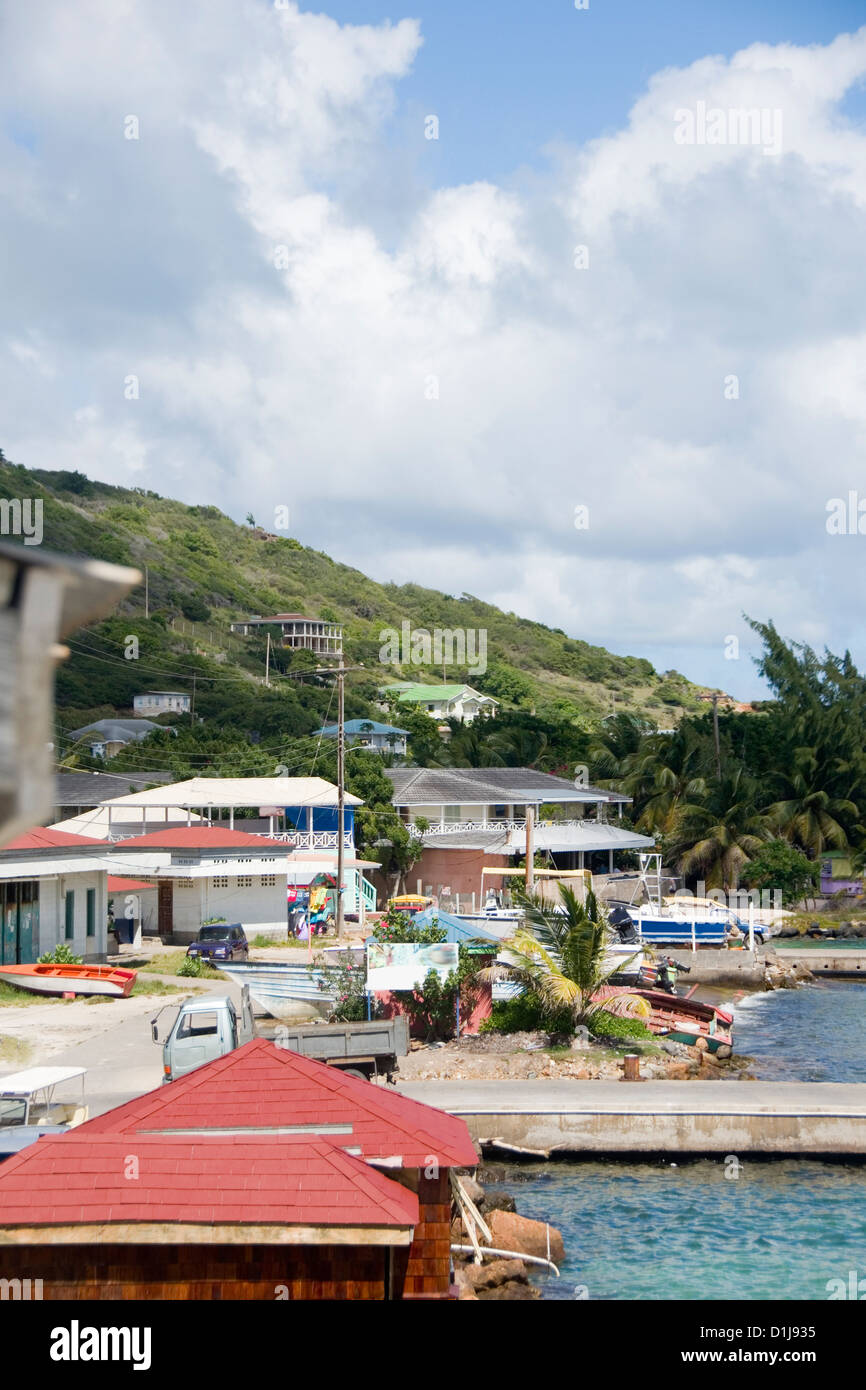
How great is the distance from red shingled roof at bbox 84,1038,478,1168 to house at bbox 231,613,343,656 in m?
126

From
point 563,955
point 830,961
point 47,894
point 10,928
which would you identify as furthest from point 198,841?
point 830,961

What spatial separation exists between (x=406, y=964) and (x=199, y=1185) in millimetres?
18179

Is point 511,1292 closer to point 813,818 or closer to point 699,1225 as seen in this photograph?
point 699,1225

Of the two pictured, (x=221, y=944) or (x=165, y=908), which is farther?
(x=165, y=908)

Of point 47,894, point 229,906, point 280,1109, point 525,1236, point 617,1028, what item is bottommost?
point 525,1236

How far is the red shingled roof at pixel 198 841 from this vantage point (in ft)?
131

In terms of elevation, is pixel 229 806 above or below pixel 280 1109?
above

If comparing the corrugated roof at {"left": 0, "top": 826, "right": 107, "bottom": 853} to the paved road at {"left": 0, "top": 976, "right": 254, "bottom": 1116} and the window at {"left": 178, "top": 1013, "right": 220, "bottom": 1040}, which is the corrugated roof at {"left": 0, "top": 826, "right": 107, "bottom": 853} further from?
the window at {"left": 178, "top": 1013, "right": 220, "bottom": 1040}

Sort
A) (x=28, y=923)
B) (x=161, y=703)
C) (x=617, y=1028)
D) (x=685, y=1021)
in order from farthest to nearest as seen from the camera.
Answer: (x=161, y=703) < (x=28, y=923) < (x=685, y=1021) < (x=617, y=1028)

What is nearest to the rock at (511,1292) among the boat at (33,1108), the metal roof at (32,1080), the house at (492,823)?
the boat at (33,1108)

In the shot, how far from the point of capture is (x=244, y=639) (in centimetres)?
13288

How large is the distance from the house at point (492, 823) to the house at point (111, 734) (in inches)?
1142

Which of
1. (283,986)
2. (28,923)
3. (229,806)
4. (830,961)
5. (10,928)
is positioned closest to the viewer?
(283,986)

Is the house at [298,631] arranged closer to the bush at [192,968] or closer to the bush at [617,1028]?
the bush at [192,968]
